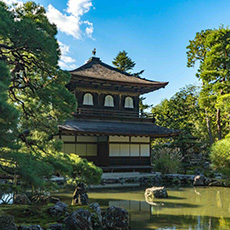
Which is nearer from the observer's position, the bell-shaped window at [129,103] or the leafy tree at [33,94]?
the leafy tree at [33,94]

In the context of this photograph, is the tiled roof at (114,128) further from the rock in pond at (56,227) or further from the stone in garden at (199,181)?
the rock in pond at (56,227)

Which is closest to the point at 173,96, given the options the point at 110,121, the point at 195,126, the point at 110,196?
the point at 195,126

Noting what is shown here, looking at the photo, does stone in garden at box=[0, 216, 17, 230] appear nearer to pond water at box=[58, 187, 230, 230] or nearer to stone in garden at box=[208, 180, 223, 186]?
pond water at box=[58, 187, 230, 230]

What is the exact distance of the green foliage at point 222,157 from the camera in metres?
14.1

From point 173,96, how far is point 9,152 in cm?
2733

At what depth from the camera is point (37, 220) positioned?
602 centimetres

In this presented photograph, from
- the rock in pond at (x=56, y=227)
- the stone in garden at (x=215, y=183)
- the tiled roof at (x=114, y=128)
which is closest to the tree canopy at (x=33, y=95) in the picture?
the rock in pond at (x=56, y=227)

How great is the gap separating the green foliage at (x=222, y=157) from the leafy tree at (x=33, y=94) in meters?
9.80

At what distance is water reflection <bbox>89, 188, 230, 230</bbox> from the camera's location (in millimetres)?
6742

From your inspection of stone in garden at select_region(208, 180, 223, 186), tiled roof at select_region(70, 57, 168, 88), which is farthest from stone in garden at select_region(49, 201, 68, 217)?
tiled roof at select_region(70, 57, 168, 88)

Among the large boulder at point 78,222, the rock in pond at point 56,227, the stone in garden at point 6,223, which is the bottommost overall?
the rock in pond at point 56,227

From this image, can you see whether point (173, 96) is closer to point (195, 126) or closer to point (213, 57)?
point (195, 126)

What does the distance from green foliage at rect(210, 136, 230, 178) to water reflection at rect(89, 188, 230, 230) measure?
10.5ft

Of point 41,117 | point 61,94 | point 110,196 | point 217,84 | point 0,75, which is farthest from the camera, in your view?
point 217,84
